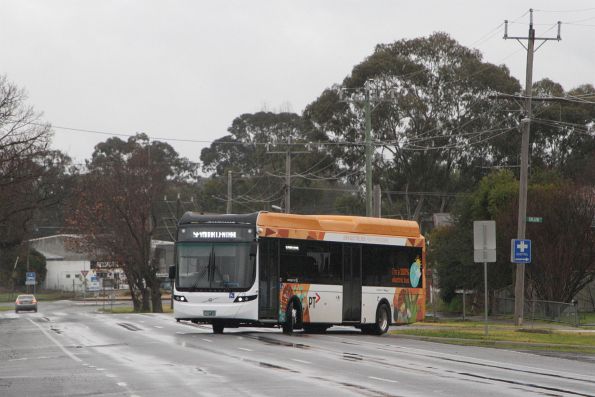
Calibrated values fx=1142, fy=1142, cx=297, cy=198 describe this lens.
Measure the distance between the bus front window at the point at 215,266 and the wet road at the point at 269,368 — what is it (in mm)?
1433

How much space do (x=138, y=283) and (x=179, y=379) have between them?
5744 cm

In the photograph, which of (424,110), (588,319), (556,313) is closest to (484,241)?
(556,313)

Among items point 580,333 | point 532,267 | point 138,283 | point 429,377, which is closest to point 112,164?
point 138,283

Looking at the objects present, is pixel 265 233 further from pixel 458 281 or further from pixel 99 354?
pixel 458 281

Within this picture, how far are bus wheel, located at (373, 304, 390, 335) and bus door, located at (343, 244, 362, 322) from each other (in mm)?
974

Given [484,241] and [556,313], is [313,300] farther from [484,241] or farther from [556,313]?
[556,313]

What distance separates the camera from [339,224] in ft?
108

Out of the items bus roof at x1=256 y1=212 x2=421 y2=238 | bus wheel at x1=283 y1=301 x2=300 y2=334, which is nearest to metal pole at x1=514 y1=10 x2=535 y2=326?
bus roof at x1=256 y1=212 x2=421 y2=238

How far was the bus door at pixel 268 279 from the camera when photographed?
30359mm

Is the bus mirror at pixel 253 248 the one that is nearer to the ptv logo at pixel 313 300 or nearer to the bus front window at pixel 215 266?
the bus front window at pixel 215 266

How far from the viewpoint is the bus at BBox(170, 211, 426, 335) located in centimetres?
3033

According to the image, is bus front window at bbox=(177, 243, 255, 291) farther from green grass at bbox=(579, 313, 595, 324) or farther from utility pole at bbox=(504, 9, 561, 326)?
green grass at bbox=(579, 313, 595, 324)

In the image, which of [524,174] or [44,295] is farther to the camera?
[44,295]

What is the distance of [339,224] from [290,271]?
96.1 inches
